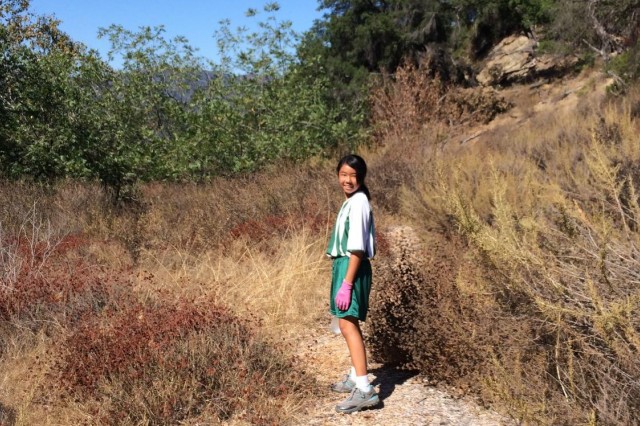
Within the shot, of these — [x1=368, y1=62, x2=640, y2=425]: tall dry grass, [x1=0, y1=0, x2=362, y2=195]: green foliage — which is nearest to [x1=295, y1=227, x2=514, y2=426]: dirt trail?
[x1=368, y1=62, x2=640, y2=425]: tall dry grass

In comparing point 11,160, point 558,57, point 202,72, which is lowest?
point 11,160

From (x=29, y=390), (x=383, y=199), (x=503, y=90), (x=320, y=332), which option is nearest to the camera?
(x=29, y=390)

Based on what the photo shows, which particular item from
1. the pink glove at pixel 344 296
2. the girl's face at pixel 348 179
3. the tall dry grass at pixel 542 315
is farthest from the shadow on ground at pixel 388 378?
the girl's face at pixel 348 179

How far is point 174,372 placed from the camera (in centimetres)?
359

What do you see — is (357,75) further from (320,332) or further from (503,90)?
(320,332)

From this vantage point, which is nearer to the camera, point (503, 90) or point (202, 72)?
point (202, 72)

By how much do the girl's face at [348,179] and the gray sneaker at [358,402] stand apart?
1.18m

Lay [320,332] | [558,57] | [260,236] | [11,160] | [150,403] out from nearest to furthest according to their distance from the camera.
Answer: [150,403]
[320,332]
[260,236]
[11,160]
[558,57]

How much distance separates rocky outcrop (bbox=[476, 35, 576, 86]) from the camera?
74.2 ft

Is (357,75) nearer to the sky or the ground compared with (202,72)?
nearer to the sky

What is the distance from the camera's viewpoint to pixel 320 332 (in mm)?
5016

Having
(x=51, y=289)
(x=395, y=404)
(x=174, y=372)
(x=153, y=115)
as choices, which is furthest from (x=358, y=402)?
(x=153, y=115)

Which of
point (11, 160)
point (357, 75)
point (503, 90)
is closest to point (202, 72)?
point (11, 160)

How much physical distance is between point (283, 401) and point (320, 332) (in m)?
1.50
